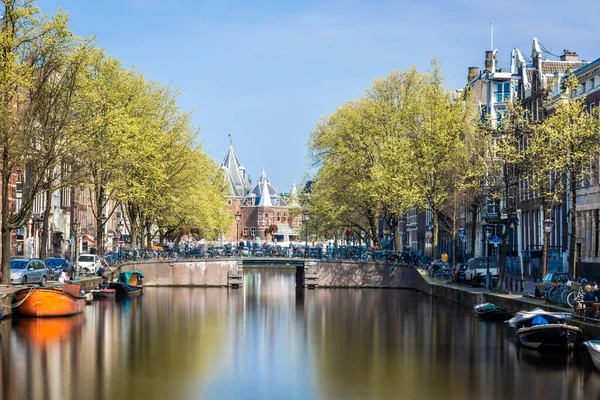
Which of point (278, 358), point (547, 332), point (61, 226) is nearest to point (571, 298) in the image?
point (547, 332)

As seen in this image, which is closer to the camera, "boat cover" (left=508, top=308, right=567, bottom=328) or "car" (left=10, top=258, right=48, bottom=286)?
"boat cover" (left=508, top=308, right=567, bottom=328)

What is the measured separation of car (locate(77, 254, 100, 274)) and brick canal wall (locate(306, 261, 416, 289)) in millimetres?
22149

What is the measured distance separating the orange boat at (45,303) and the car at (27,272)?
3762 millimetres

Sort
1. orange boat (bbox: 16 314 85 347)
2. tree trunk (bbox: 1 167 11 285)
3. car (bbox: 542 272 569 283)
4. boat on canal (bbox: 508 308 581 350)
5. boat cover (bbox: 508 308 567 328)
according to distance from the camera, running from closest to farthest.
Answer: boat on canal (bbox: 508 308 581 350), boat cover (bbox: 508 308 567 328), orange boat (bbox: 16 314 85 347), car (bbox: 542 272 569 283), tree trunk (bbox: 1 167 11 285)

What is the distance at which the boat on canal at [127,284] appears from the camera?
68.8 m

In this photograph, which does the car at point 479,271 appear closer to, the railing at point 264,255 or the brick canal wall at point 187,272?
the railing at point 264,255

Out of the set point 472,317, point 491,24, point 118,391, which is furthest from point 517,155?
point 491,24

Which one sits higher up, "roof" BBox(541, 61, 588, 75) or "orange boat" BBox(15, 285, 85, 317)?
"roof" BBox(541, 61, 588, 75)

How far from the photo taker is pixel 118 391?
30.3 metres

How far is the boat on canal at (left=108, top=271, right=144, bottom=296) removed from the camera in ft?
226

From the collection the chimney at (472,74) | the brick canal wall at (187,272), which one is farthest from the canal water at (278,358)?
the chimney at (472,74)

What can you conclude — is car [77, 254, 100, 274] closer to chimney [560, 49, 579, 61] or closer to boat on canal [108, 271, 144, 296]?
boat on canal [108, 271, 144, 296]

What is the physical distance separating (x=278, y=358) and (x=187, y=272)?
164 feet

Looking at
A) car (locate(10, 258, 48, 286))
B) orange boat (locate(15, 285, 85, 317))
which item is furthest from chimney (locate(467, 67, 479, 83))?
orange boat (locate(15, 285, 85, 317))
